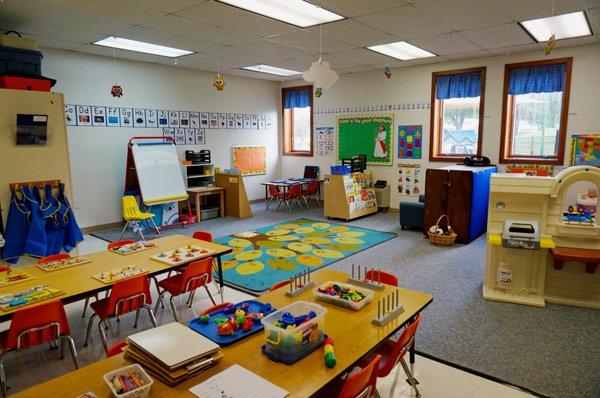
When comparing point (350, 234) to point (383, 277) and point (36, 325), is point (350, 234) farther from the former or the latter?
point (36, 325)

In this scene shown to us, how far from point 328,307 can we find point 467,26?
445cm

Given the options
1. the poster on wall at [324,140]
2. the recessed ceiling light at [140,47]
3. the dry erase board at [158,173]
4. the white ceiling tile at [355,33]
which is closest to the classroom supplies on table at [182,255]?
the white ceiling tile at [355,33]

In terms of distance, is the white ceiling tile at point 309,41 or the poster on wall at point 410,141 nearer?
the white ceiling tile at point 309,41

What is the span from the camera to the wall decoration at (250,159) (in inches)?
355

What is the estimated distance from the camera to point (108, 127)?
266 inches

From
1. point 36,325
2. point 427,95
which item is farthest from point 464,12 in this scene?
point 36,325

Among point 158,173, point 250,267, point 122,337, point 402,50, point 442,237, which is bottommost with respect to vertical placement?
point 122,337

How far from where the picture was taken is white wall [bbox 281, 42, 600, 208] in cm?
600

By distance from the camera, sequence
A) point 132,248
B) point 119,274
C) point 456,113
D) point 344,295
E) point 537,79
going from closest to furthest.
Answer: point 344,295, point 119,274, point 132,248, point 537,79, point 456,113

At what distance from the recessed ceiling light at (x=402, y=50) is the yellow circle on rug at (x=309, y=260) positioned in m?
3.44

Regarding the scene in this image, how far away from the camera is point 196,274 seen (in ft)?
10.7

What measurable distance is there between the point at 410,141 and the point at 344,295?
6.20 m

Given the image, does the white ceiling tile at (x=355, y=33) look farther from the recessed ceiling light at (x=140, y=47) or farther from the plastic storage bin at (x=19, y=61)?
the plastic storage bin at (x=19, y=61)

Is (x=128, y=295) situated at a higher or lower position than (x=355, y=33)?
lower
